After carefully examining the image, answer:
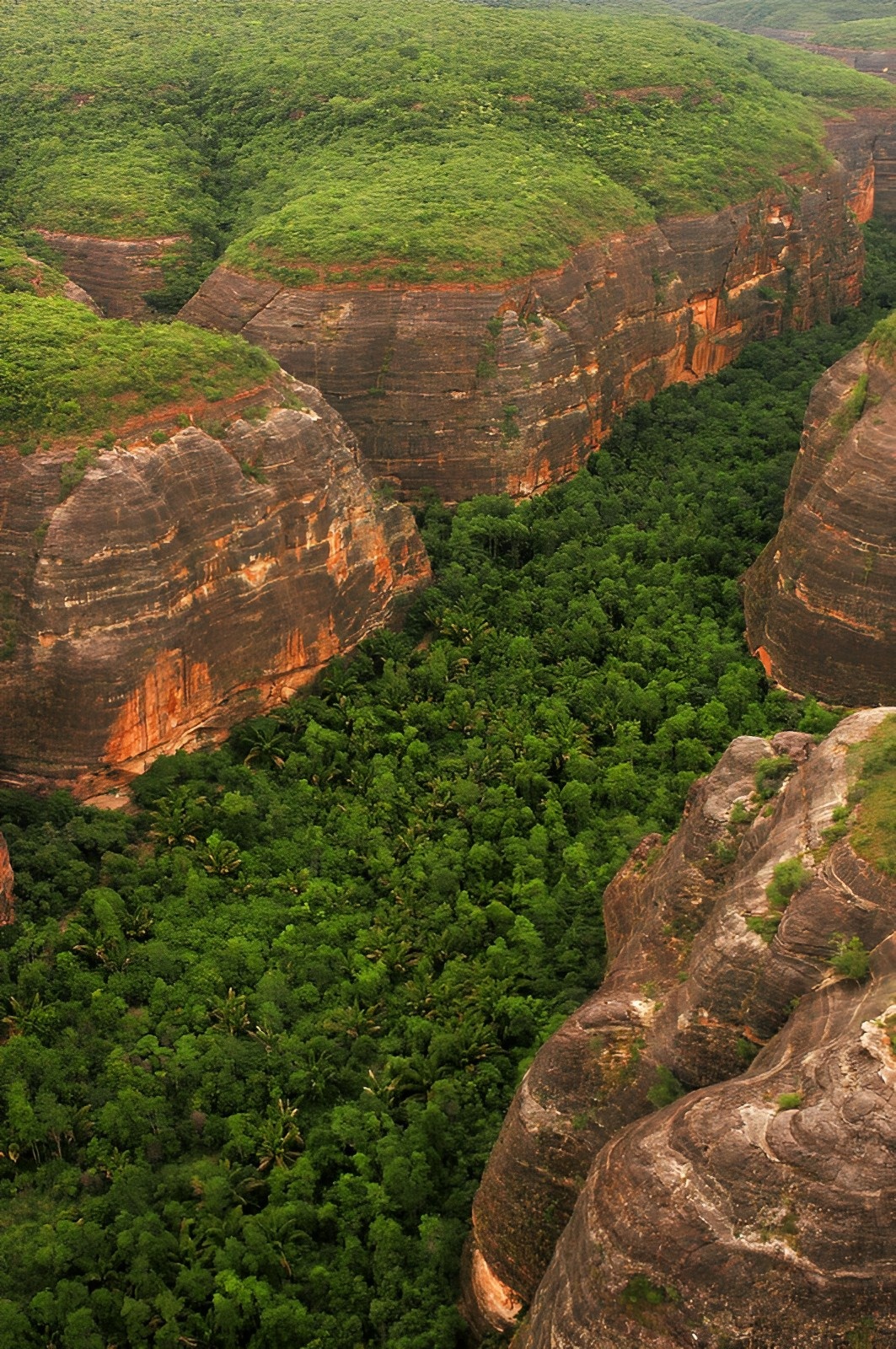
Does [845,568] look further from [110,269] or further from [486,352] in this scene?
[110,269]

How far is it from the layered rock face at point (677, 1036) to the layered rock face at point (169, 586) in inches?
631

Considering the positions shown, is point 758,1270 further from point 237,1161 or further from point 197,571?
point 197,571

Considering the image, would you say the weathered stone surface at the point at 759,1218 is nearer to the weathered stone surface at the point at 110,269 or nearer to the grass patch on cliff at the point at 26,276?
the grass patch on cliff at the point at 26,276

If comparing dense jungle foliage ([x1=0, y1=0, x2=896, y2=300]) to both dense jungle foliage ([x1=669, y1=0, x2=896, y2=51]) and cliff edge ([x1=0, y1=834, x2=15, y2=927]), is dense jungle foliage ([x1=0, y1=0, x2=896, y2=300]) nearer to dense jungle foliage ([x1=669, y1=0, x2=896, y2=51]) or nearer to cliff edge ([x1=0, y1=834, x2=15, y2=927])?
cliff edge ([x1=0, y1=834, x2=15, y2=927])

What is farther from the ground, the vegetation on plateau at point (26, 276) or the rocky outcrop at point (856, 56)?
the rocky outcrop at point (856, 56)

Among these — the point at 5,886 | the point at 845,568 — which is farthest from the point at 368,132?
the point at 5,886

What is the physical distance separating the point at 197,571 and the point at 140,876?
8.14 meters

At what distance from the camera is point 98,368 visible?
3816cm

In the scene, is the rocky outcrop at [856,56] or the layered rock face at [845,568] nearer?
the layered rock face at [845,568]

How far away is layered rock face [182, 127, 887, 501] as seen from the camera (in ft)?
160

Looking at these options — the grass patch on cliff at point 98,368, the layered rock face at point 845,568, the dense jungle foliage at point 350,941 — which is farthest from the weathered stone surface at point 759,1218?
the grass patch on cliff at point 98,368

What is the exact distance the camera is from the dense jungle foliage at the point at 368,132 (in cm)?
5328

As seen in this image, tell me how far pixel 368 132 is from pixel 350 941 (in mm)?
42243

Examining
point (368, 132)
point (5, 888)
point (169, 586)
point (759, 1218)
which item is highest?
point (368, 132)
